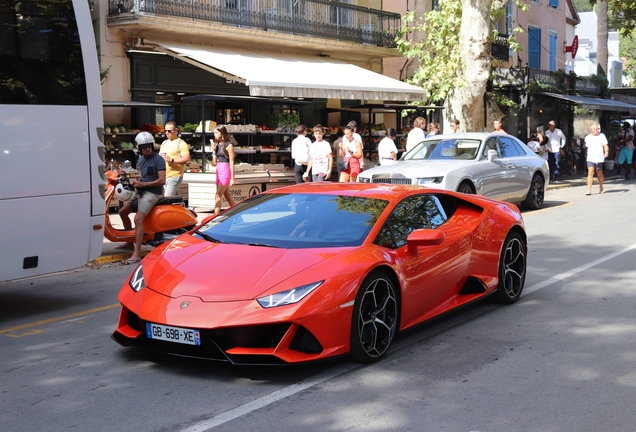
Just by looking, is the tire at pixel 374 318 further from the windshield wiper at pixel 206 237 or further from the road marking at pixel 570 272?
the road marking at pixel 570 272

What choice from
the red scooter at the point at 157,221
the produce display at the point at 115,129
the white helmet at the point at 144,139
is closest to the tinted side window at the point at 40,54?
the white helmet at the point at 144,139

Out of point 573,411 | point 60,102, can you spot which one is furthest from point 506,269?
point 60,102

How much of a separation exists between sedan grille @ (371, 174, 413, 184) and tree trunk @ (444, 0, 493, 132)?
8340 mm

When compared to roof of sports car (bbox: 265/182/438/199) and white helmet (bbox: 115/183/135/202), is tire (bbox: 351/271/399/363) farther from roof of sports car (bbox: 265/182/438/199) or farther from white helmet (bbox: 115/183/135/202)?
white helmet (bbox: 115/183/135/202)

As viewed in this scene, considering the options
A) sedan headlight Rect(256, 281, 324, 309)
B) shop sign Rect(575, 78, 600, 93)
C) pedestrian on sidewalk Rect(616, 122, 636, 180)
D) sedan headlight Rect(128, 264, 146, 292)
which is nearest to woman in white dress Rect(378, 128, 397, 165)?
sedan headlight Rect(128, 264, 146, 292)

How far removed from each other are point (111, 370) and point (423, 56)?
21.7 meters

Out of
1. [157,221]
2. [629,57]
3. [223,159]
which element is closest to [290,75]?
[223,159]

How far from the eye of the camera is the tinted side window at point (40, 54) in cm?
751

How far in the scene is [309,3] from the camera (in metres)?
25.8

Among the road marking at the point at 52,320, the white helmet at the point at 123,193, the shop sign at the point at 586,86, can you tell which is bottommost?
the road marking at the point at 52,320

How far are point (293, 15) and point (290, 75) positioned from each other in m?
4.33

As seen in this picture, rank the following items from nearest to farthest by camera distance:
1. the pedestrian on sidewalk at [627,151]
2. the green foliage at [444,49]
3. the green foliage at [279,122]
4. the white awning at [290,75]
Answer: the white awning at [290,75] → the green foliage at [279,122] → the green foliage at [444,49] → the pedestrian on sidewalk at [627,151]

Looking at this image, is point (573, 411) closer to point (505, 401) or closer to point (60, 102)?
Result: point (505, 401)

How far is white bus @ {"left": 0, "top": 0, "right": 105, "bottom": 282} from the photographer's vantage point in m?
7.50
